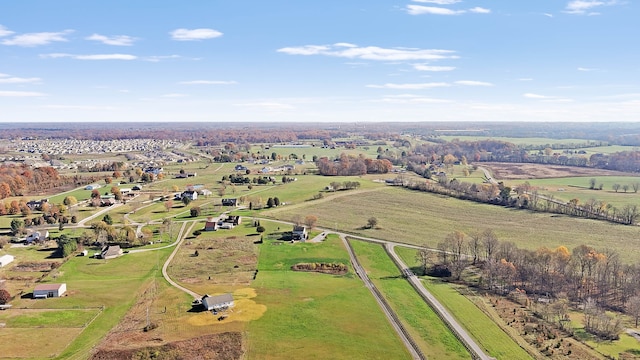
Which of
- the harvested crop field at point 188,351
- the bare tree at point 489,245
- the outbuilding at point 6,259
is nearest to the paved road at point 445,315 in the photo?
the bare tree at point 489,245

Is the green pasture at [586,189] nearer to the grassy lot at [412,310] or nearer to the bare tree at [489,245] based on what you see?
the bare tree at [489,245]

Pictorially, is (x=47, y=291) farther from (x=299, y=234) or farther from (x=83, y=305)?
(x=299, y=234)

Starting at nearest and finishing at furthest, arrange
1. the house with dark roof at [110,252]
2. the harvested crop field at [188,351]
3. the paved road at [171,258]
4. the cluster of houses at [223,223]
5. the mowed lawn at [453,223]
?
1. the harvested crop field at [188,351]
2. the paved road at [171,258]
3. the house with dark roof at [110,252]
4. the mowed lawn at [453,223]
5. the cluster of houses at [223,223]

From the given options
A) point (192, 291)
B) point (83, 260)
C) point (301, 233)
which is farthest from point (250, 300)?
point (83, 260)

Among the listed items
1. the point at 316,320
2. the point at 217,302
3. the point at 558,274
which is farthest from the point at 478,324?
the point at 217,302

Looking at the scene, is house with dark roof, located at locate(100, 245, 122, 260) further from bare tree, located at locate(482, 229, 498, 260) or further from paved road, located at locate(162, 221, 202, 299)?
bare tree, located at locate(482, 229, 498, 260)

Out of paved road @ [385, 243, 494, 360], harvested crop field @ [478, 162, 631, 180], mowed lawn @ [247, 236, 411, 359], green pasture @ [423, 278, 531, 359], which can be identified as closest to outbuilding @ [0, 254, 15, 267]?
mowed lawn @ [247, 236, 411, 359]
